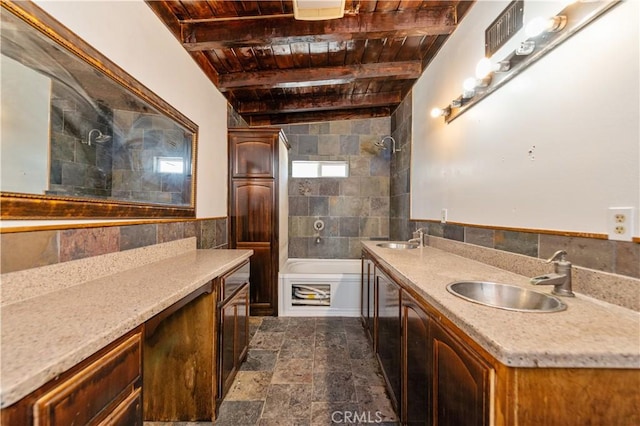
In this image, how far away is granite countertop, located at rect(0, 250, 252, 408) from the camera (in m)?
0.54

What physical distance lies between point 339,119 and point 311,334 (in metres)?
3.11

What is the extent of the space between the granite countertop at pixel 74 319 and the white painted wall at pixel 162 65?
13.8 inches

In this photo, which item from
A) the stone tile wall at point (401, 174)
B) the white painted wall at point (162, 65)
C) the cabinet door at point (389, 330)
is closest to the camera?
the white painted wall at point (162, 65)

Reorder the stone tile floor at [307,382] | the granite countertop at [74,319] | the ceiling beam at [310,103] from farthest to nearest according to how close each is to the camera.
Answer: the ceiling beam at [310,103] < the stone tile floor at [307,382] < the granite countertop at [74,319]

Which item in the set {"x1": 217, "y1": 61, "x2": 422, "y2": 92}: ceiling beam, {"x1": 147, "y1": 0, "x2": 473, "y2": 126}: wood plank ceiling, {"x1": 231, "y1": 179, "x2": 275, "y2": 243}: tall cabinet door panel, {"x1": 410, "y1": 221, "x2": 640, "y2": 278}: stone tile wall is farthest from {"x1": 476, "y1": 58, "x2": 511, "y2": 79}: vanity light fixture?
{"x1": 231, "y1": 179, "x2": 275, "y2": 243}: tall cabinet door panel

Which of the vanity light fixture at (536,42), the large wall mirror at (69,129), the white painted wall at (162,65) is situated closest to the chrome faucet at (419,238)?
the vanity light fixture at (536,42)

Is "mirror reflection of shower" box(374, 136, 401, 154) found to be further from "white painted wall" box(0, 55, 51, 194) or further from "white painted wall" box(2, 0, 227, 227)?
"white painted wall" box(0, 55, 51, 194)

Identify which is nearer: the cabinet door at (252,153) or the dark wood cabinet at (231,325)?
the dark wood cabinet at (231,325)

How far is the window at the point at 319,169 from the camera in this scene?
3988 mm

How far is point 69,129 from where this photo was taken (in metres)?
1.11

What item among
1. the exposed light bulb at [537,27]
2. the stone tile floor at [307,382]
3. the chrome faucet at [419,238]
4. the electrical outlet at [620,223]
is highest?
the exposed light bulb at [537,27]

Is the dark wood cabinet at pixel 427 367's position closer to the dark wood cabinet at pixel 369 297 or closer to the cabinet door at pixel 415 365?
the cabinet door at pixel 415 365

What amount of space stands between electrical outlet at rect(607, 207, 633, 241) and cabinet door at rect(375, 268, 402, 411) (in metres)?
0.88

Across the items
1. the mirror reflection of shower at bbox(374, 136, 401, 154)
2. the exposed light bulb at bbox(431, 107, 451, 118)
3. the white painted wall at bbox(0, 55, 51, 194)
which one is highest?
the mirror reflection of shower at bbox(374, 136, 401, 154)
